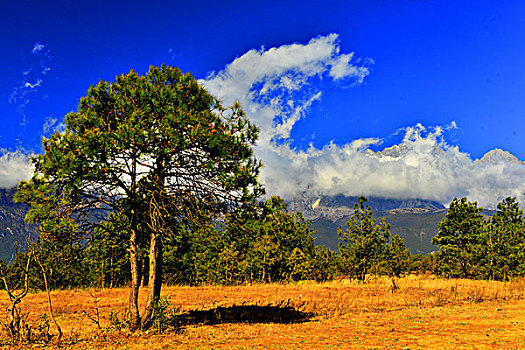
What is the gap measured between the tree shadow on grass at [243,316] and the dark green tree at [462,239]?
109 feet

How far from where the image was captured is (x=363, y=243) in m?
36.9

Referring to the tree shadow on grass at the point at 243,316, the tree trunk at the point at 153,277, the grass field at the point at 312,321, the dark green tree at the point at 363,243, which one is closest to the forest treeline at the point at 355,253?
the dark green tree at the point at 363,243

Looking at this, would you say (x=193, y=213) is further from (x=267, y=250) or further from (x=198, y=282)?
(x=198, y=282)

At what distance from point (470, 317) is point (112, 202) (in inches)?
761

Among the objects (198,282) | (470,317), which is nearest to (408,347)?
(470,317)

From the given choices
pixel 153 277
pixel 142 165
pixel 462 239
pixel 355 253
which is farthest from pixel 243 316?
pixel 462 239

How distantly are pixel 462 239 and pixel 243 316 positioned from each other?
37.8 metres

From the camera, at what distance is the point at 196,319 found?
17.5 metres

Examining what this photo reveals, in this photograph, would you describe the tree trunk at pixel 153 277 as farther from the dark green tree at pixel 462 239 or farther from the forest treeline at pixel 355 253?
the dark green tree at pixel 462 239

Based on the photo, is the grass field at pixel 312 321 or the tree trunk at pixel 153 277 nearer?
the grass field at pixel 312 321

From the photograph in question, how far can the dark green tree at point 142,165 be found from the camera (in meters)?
12.7

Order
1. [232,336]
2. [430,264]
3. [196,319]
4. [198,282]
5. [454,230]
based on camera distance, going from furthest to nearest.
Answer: [430,264]
[198,282]
[454,230]
[196,319]
[232,336]

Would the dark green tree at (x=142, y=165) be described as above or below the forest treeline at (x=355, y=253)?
above

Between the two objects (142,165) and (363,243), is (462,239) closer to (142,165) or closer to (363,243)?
(363,243)
